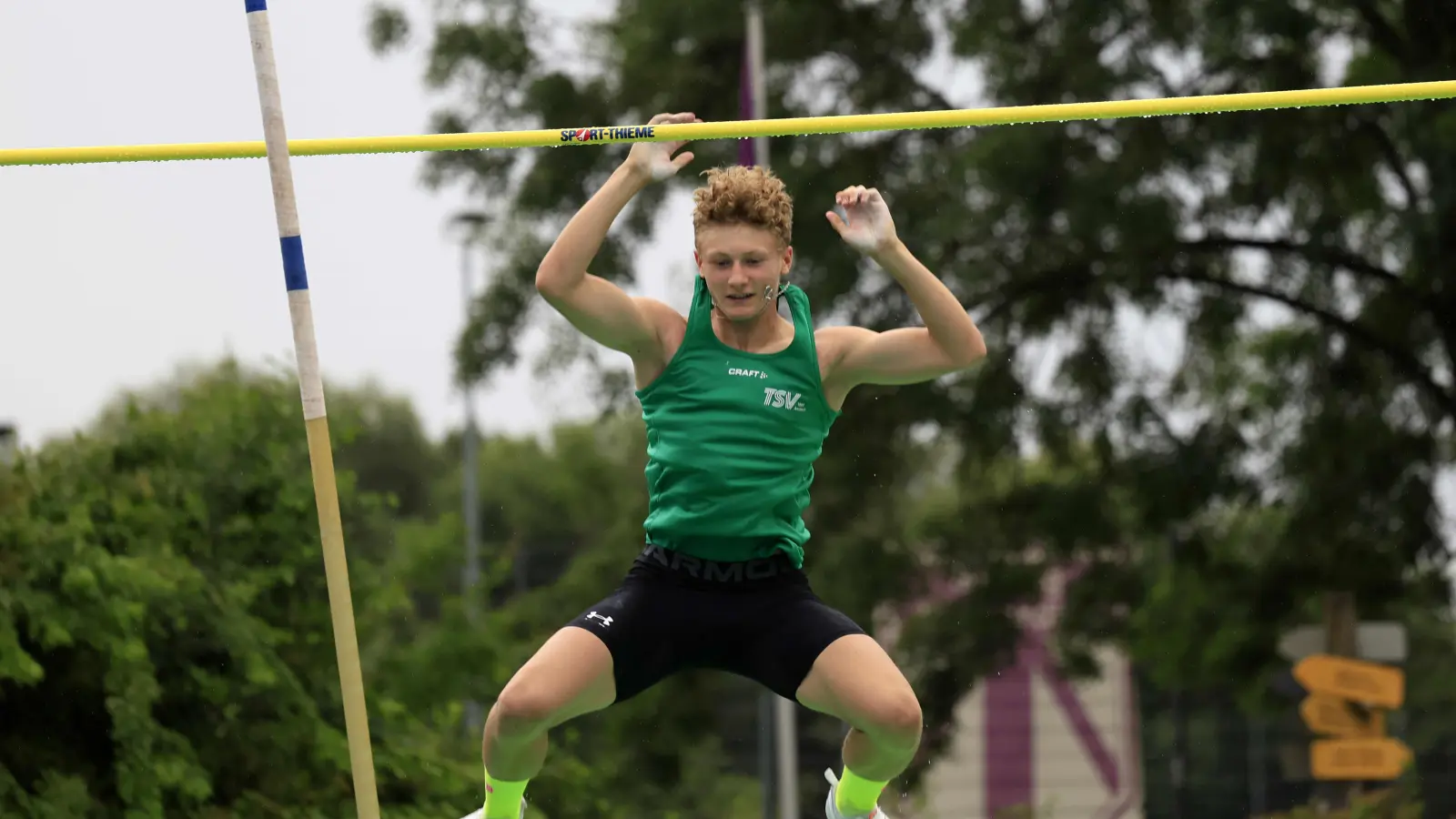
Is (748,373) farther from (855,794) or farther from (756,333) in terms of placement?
(855,794)

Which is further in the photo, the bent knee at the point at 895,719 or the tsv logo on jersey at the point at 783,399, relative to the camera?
the tsv logo on jersey at the point at 783,399

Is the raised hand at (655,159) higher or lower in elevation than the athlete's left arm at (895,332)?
higher

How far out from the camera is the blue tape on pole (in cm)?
510

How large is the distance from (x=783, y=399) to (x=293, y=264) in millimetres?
1380

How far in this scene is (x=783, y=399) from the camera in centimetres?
527

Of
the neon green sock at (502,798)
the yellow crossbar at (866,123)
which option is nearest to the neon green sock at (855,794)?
the neon green sock at (502,798)

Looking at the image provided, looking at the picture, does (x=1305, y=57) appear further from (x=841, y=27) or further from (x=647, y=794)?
(x=647, y=794)

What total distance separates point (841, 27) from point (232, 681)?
9263 millimetres

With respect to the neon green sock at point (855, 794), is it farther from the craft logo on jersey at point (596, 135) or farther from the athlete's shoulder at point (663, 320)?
the craft logo on jersey at point (596, 135)

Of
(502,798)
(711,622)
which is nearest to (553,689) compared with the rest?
(711,622)

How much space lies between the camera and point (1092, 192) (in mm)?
15016

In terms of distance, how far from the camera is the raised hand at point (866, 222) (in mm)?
5164

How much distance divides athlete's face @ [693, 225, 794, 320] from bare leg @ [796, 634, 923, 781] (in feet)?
3.13

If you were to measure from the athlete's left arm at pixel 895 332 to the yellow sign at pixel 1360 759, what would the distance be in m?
11.0
